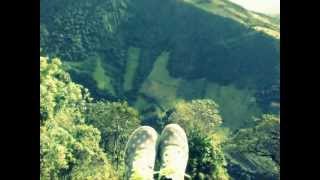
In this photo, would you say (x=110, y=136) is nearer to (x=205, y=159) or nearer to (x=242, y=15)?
(x=205, y=159)

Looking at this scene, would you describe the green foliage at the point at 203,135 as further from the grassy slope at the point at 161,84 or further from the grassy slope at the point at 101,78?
the grassy slope at the point at 101,78

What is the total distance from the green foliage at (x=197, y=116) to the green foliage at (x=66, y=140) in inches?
15.4

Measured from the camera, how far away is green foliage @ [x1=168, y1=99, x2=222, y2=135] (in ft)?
9.91

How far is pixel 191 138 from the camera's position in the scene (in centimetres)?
301

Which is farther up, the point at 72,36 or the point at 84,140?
the point at 72,36

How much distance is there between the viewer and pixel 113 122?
3.07 m

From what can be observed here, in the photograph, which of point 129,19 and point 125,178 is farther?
point 129,19

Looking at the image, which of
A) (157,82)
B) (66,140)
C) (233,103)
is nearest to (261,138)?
(233,103)
